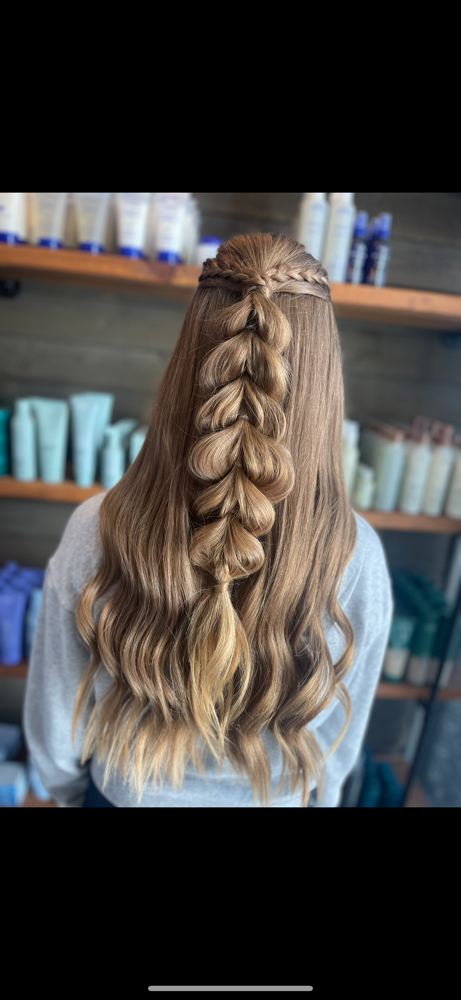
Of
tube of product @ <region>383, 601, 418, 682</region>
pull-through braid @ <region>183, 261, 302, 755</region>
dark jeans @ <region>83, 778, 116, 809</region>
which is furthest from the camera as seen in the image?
tube of product @ <region>383, 601, 418, 682</region>

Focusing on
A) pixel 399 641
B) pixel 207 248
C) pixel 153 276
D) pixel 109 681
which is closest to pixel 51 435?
pixel 153 276

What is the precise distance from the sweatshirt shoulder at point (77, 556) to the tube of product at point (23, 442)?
537mm

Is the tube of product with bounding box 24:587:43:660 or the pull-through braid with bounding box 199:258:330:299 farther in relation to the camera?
the tube of product with bounding box 24:587:43:660

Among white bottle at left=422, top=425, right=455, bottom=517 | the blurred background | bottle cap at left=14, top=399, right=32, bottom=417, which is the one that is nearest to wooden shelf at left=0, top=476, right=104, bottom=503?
the blurred background

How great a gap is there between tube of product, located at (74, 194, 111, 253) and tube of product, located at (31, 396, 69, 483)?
32cm

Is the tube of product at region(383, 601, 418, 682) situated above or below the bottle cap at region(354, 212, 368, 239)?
below

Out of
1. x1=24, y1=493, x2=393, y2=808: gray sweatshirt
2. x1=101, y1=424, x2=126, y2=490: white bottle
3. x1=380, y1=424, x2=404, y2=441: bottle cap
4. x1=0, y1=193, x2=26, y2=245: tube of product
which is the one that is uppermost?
x1=0, y1=193, x2=26, y2=245: tube of product

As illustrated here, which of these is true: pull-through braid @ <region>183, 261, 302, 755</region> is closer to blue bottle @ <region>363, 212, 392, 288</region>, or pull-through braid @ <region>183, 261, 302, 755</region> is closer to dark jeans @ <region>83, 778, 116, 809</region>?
dark jeans @ <region>83, 778, 116, 809</region>

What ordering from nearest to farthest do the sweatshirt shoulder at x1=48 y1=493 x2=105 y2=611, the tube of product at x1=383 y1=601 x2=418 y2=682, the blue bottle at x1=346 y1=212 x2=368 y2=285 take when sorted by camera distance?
the sweatshirt shoulder at x1=48 y1=493 x2=105 y2=611 < the blue bottle at x1=346 y1=212 x2=368 y2=285 < the tube of product at x1=383 y1=601 x2=418 y2=682

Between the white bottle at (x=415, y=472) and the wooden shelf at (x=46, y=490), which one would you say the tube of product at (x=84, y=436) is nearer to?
the wooden shelf at (x=46, y=490)

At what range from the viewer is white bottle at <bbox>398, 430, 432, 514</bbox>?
114cm

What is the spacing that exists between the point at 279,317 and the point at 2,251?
2.42 feet
